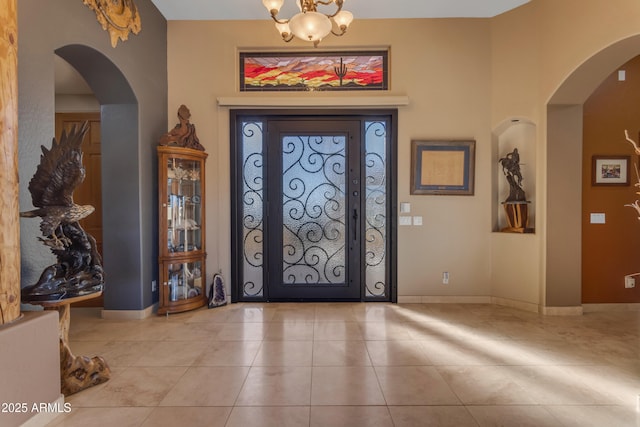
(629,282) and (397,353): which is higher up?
(629,282)

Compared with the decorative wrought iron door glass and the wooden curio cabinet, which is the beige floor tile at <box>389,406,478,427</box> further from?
the wooden curio cabinet

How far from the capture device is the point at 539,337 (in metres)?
3.25

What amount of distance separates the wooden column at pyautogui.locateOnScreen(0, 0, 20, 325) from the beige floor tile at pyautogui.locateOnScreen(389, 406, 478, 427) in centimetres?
224

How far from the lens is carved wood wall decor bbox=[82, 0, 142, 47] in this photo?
3111mm

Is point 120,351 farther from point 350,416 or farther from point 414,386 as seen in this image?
point 414,386

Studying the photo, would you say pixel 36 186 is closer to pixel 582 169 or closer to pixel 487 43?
pixel 487 43

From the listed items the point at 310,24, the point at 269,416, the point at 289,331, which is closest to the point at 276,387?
the point at 269,416

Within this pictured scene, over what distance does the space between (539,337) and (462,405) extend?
1.64m

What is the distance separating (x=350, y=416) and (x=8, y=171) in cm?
235

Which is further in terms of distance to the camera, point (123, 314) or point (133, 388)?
point (123, 314)

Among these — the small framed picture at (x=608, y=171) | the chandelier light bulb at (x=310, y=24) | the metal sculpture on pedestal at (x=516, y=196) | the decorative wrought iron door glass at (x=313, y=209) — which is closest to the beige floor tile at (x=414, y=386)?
the decorative wrought iron door glass at (x=313, y=209)

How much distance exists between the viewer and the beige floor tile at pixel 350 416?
1956mm

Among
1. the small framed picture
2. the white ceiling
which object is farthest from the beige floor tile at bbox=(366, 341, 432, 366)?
the white ceiling

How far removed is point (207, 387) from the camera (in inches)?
92.9
